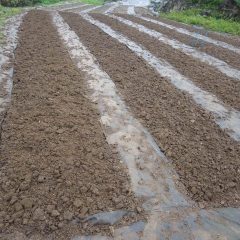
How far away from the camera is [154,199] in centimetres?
283

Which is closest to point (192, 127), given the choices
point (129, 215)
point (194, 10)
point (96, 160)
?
point (96, 160)

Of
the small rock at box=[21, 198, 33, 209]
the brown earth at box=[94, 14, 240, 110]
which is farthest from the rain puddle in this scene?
the brown earth at box=[94, 14, 240, 110]

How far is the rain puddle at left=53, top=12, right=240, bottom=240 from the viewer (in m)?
2.49

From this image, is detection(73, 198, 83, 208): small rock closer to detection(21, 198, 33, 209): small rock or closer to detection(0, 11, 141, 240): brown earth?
detection(0, 11, 141, 240): brown earth

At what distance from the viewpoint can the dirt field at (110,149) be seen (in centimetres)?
258

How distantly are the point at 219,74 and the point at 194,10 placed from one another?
1072cm

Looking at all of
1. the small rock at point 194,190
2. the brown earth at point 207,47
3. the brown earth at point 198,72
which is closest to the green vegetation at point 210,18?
the brown earth at point 207,47

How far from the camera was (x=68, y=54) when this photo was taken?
21.7 feet

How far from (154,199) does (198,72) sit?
3772mm

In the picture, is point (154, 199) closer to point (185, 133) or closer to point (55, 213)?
point (55, 213)

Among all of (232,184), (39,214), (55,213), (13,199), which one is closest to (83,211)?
(55,213)

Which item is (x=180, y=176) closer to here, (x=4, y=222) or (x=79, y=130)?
(x=79, y=130)

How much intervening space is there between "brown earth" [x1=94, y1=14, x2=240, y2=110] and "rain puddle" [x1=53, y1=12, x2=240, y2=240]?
5.70 feet

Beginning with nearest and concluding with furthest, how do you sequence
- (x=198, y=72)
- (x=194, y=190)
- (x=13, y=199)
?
(x=13, y=199), (x=194, y=190), (x=198, y=72)
